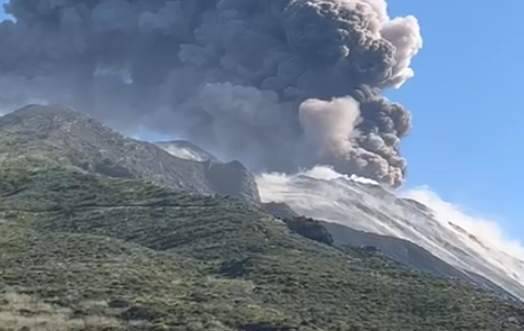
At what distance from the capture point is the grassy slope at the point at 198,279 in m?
49.2

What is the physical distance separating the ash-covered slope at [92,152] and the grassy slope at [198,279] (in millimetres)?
36780

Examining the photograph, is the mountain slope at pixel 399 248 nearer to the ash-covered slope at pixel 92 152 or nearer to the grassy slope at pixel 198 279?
the ash-covered slope at pixel 92 152

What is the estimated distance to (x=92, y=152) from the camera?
139m

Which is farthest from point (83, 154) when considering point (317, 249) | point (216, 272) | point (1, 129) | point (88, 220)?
point (216, 272)

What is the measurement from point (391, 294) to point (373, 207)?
137206mm

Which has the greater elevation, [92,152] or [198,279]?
[92,152]

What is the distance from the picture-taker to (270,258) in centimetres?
6788

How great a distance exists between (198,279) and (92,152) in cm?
8129

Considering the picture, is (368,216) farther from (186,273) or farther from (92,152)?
(186,273)

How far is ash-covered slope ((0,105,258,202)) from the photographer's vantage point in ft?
417

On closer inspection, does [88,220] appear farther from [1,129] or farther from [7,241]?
[1,129]

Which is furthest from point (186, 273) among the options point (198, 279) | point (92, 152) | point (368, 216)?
point (368, 216)

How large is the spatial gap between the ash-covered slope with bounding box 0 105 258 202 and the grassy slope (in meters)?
36.8

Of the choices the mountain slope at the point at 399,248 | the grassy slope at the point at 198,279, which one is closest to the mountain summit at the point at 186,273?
the grassy slope at the point at 198,279
